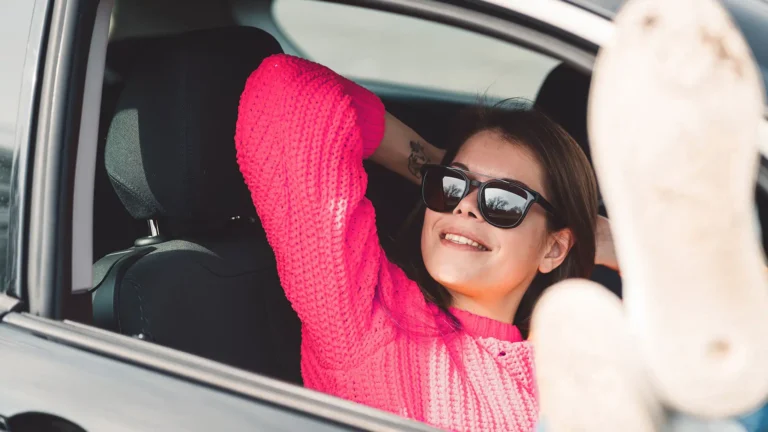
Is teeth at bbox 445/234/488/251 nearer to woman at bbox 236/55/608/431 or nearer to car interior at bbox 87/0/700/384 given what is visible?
woman at bbox 236/55/608/431

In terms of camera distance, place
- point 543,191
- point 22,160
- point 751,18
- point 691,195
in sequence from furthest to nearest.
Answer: point 543,191, point 22,160, point 751,18, point 691,195

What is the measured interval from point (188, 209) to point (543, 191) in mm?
861

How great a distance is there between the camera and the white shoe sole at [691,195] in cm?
56

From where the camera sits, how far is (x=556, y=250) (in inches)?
A: 77.0

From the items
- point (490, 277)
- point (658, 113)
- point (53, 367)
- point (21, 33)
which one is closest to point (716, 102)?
point (658, 113)

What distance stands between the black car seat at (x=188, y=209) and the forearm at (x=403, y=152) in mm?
404

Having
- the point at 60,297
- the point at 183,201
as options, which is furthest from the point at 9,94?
the point at 183,201

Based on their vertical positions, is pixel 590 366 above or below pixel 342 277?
above

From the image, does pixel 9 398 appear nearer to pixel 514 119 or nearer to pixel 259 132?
pixel 259 132


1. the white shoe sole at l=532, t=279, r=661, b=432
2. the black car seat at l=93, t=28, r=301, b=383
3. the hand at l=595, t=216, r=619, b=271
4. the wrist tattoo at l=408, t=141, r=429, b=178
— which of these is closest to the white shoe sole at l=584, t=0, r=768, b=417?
the white shoe sole at l=532, t=279, r=661, b=432

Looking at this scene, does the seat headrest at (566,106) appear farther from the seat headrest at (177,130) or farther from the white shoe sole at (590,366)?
the white shoe sole at (590,366)

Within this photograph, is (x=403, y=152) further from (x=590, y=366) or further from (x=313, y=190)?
(x=590, y=366)

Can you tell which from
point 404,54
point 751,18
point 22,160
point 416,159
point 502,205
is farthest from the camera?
point 404,54

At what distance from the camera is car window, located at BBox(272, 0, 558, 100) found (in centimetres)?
250
